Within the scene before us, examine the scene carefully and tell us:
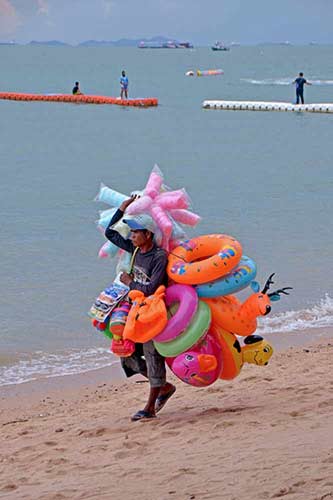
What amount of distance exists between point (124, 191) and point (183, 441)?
14632 millimetres

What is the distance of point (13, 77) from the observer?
73.1 m

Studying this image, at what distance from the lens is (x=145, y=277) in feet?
20.2

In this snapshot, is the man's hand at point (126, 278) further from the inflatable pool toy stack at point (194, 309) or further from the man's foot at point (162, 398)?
the man's foot at point (162, 398)

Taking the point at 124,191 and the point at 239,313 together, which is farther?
the point at 124,191

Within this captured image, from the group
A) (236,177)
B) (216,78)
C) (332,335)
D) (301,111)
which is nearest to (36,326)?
(332,335)

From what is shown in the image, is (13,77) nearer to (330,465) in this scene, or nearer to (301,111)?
(301,111)

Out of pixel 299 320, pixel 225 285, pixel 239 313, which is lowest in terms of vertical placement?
pixel 299 320

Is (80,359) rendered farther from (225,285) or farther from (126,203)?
(225,285)

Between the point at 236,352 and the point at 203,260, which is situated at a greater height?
the point at 203,260

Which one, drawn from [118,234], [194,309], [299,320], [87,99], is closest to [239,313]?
[194,309]

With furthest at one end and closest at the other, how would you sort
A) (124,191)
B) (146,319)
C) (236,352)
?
(124,191) < (236,352) < (146,319)

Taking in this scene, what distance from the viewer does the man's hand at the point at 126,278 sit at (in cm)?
628

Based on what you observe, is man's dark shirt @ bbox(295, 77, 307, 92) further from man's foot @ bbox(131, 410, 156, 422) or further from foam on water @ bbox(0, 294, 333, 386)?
man's foot @ bbox(131, 410, 156, 422)

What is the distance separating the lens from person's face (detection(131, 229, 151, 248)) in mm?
6090
